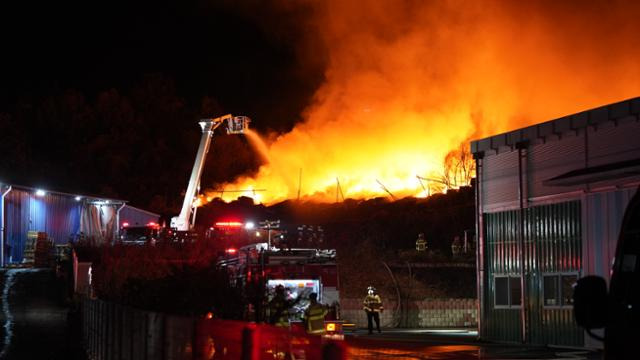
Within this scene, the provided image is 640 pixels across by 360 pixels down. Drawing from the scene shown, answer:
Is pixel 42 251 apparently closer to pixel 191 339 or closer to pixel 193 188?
pixel 193 188

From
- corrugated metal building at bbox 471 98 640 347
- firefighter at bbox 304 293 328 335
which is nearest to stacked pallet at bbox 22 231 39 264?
corrugated metal building at bbox 471 98 640 347

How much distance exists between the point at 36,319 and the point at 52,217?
57.9 feet

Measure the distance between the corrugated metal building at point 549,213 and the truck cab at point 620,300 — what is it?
1191cm

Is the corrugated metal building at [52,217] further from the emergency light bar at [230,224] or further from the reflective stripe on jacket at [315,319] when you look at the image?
the reflective stripe on jacket at [315,319]

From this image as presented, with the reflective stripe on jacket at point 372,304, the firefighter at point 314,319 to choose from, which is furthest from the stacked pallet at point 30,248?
the firefighter at point 314,319

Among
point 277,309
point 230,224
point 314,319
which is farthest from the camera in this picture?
point 230,224

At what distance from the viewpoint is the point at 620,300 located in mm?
5195

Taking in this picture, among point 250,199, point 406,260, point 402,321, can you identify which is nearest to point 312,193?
point 250,199

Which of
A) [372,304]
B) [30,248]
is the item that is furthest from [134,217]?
[372,304]

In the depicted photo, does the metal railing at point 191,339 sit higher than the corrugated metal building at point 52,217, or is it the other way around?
the corrugated metal building at point 52,217

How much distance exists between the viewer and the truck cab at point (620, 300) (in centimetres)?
498

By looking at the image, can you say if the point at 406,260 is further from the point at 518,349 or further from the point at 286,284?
the point at 518,349

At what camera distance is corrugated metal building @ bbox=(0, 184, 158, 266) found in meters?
36.1

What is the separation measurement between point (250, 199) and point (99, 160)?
12.5 meters
